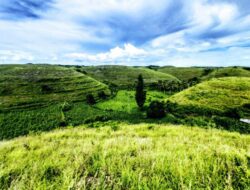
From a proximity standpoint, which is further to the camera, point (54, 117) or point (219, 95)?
point (54, 117)

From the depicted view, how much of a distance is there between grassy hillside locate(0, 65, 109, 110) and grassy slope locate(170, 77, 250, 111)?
225 feet

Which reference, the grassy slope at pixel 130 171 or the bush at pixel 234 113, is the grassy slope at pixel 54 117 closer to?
the bush at pixel 234 113

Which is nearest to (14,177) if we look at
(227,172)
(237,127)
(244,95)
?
(227,172)

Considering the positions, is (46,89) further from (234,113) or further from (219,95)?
(234,113)

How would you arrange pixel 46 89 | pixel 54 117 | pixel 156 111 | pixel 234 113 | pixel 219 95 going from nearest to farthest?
pixel 234 113 → pixel 156 111 → pixel 219 95 → pixel 54 117 → pixel 46 89

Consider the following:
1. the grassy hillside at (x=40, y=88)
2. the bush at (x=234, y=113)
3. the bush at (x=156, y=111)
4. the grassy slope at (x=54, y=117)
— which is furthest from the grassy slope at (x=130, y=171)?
the grassy hillside at (x=40, y=88)

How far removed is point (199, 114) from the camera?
72.2 meters

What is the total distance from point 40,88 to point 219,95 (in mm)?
110898

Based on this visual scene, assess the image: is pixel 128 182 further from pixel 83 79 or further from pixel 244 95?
pixel 83 79

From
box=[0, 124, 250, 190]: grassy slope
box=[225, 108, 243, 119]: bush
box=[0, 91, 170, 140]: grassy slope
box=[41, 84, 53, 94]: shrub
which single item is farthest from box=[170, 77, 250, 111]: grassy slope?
box=[41, 84, 53, 94]: shrub

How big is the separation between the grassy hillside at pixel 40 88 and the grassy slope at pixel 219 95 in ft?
225

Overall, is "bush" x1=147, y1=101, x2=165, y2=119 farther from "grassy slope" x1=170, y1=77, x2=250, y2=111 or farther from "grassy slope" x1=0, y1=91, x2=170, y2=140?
"grassy slope" x1=170, y1=77, x2=250, y2=111

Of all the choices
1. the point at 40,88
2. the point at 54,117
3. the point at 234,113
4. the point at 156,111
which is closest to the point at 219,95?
the point at 234,113

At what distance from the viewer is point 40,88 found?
12862 centimetres
